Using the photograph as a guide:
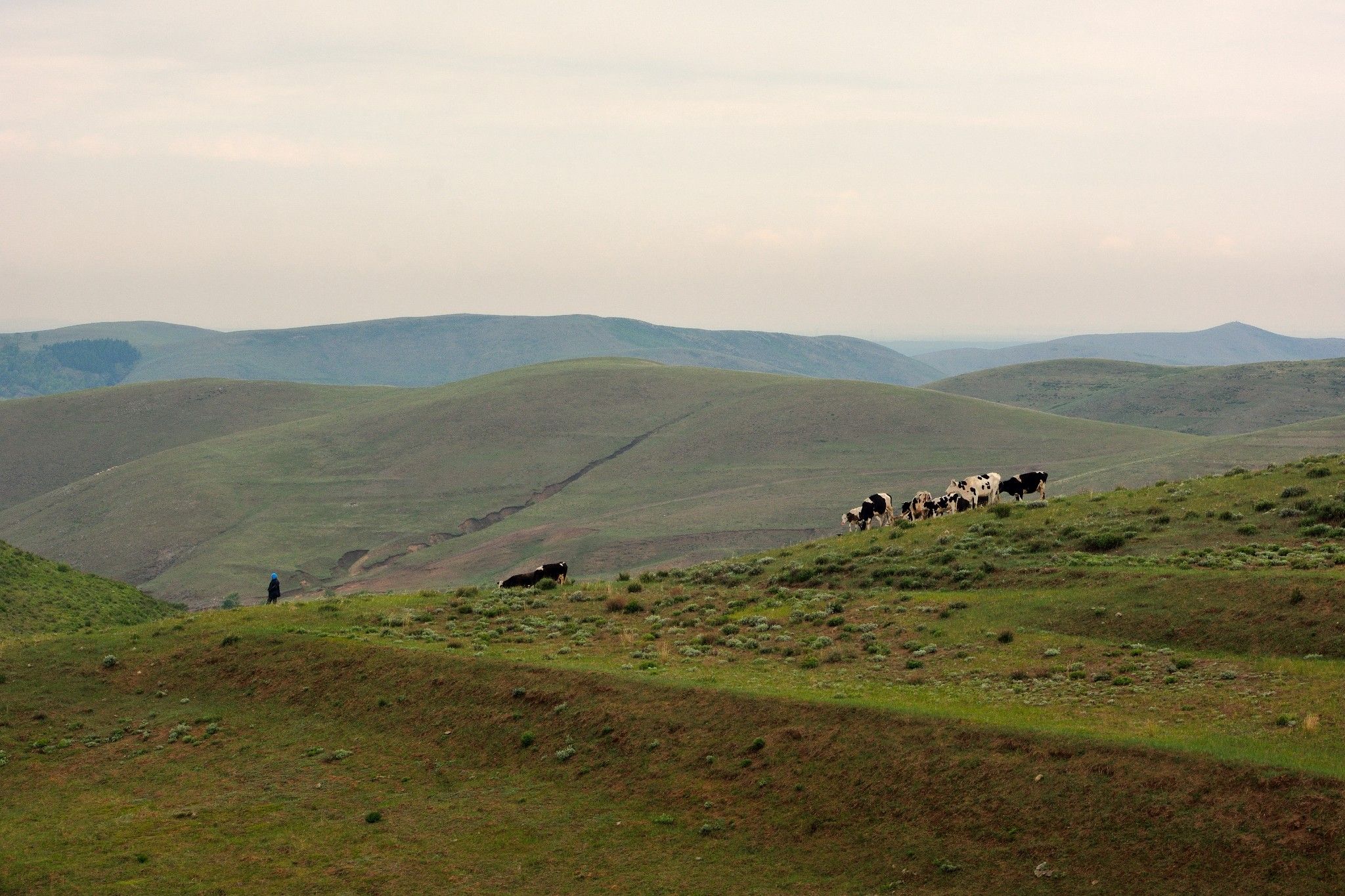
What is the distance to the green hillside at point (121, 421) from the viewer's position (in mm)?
159750

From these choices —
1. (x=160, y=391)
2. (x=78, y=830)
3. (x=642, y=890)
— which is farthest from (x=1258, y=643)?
(x=160, y=391)

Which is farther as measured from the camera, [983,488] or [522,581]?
[983,488]

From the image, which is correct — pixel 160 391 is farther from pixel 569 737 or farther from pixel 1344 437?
pixel 569 737

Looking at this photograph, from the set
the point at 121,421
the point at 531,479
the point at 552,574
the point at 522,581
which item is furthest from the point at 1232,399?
the point at 121,421

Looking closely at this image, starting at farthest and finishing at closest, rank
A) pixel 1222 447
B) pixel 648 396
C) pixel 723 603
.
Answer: pixel 648 396 < pixel 1222 447 < pixel 723 603

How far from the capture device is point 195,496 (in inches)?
4596

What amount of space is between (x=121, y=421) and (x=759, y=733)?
184 m

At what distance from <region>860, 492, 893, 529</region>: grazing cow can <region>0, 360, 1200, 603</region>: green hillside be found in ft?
133

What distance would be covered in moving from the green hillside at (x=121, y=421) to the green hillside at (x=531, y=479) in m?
23.7

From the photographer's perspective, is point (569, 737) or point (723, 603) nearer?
point (569, 737)

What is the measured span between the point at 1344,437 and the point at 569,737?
97.5 metres

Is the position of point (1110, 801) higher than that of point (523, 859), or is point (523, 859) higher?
point (1110, 801)

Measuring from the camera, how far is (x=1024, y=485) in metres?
A: 41.3

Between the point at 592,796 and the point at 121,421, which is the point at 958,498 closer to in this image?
the point at 592,796
